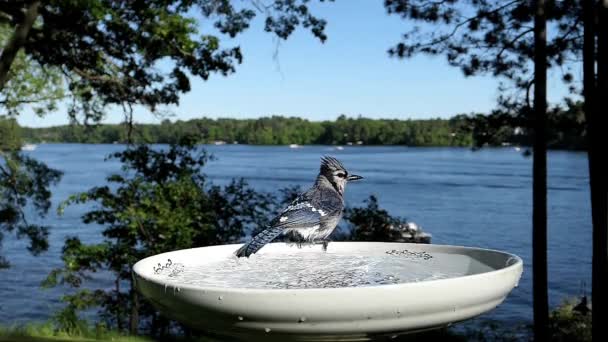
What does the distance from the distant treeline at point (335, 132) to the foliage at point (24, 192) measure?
883 mm

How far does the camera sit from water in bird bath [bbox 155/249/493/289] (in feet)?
7.95

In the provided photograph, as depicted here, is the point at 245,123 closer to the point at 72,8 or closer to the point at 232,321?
the point at 72,8

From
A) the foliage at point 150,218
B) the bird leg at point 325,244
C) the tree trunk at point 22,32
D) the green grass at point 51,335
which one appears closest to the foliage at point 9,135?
the foliage at point 150,218

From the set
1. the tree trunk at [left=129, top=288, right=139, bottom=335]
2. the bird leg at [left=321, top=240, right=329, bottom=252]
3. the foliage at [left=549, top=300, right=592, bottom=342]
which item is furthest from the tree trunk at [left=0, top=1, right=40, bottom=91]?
the foliage at [left=549, top=300, right=592, bottom=342]

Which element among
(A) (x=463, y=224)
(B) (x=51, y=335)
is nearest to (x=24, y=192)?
(B) (x=51, y=335)

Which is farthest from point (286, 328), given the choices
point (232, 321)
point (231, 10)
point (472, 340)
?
point (472, 340)

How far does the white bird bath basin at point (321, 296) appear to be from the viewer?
75.3 inches

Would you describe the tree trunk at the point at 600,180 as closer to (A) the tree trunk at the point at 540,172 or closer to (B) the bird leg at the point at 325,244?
(A) the tree trunk at the point at 540,172

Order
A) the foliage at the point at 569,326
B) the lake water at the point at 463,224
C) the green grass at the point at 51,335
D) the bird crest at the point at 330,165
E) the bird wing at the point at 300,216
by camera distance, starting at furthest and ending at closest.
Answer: the lake water at the point at 463,224, the foliage at the point at 569,326, the green grass at the point at 51,335, the bird crest at the point at 330,165, the bird wing at the point at 300,216

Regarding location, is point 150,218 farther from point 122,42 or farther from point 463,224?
point 463,224

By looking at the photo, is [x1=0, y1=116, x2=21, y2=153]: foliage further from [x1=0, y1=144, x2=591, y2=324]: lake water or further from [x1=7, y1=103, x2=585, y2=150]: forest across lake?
[x1=0, y1=144, x2=591, y2=324]: lake water

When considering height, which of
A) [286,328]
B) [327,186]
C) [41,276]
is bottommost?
[41,276]

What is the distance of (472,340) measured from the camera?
1073 cm

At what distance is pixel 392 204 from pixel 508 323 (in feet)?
65.0
